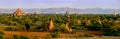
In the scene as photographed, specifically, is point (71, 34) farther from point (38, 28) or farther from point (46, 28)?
point (38, 28)

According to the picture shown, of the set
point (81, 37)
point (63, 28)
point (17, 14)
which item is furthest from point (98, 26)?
point (17, 14)

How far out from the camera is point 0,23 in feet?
286

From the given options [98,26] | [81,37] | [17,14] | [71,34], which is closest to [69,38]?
[81,37]

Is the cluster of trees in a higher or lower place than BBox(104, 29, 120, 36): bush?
lower

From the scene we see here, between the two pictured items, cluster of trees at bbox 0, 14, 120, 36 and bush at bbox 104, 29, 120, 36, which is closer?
bush at bbox 104, 29, 120, 36

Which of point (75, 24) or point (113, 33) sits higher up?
point (113, 33)

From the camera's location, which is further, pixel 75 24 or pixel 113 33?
pixel 75 24

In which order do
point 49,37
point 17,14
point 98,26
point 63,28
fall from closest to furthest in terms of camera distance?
point 49,37 < point 63,28 < point 98,26 < point 17,14

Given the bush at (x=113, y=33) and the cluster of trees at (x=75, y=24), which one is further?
the cluster of trees at (x=75, y=24)

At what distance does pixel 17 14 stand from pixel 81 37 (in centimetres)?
6632

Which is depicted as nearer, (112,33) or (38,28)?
(112,33)

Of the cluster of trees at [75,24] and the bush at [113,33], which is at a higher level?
the bush at [113,33]

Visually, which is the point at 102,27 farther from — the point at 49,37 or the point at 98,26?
the point at 49,37

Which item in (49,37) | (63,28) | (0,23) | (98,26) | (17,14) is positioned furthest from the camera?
(17,14)
